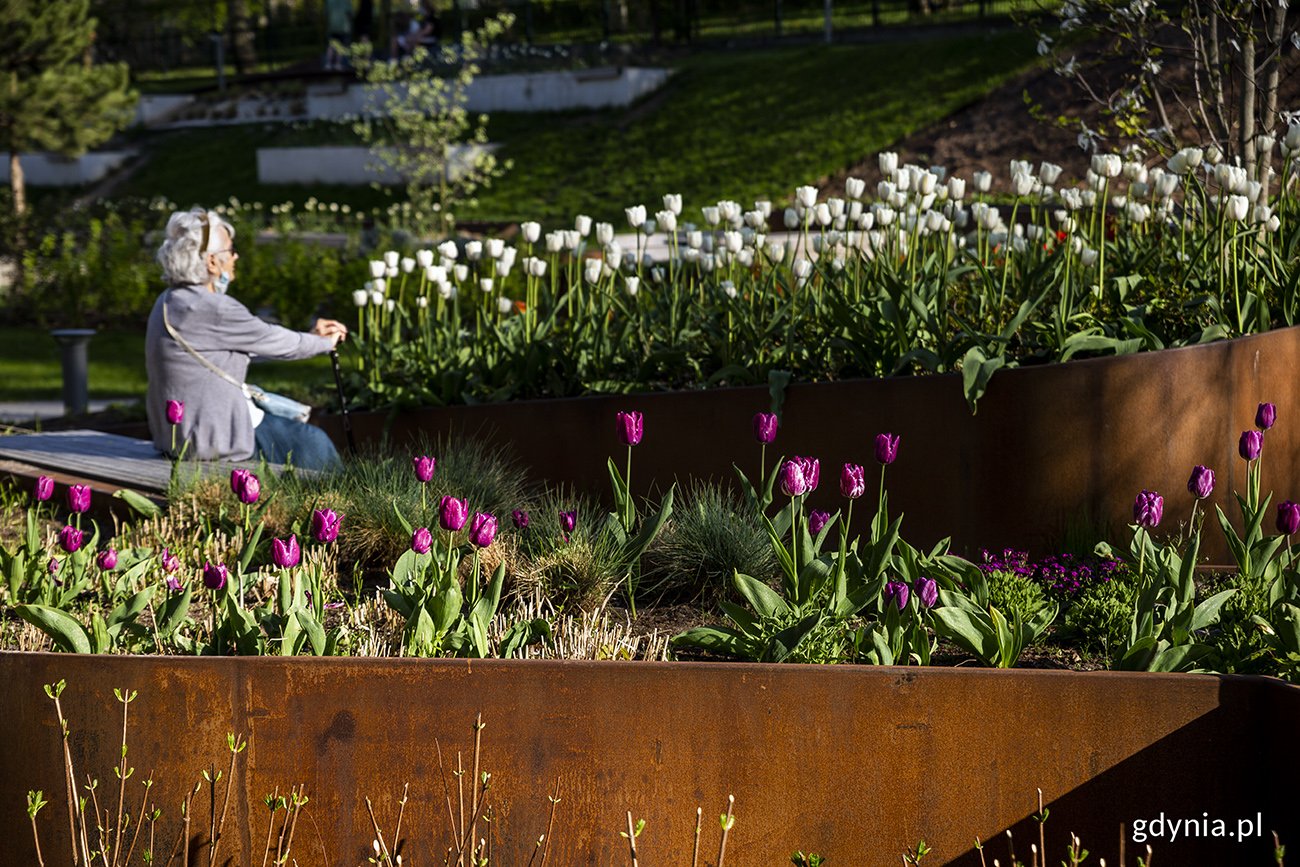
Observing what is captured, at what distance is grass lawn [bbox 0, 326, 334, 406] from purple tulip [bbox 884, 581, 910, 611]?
6.11m

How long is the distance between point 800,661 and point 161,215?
654 inches

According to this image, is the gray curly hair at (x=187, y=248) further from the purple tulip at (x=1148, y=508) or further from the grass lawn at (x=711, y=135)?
the grass lawn at (x=711, y=135)

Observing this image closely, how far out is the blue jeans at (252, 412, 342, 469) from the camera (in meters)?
5.95

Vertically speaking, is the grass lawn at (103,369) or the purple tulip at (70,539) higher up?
the purple tulip at (70,539)

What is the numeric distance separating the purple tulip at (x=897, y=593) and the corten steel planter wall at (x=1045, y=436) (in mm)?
1670

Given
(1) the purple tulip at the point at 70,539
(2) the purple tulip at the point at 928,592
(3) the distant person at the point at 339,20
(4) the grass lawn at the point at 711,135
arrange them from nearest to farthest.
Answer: (2) the purple tulip at the point at 928,592
(1) the purple tulip at the point at 70,539
(4) the grass lawn at the point at 711,135
(3) the distant person at the point at 339,20

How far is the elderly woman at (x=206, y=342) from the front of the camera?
564 cm

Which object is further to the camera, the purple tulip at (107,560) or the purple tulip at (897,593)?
the purple tulip at (107,560)

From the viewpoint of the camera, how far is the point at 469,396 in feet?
19.9

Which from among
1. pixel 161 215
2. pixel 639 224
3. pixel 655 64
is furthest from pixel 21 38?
pixel 639 224

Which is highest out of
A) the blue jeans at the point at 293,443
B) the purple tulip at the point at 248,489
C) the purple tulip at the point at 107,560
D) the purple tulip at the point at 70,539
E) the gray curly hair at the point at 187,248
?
the gray curly hair at the point at 187,248

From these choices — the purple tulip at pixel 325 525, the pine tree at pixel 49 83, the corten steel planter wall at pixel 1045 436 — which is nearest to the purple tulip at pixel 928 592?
the purple tulip at pixel 325 525

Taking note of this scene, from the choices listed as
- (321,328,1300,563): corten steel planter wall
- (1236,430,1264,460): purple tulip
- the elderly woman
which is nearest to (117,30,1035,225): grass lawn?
the elderly woman

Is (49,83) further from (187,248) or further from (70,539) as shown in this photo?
(70,539)
